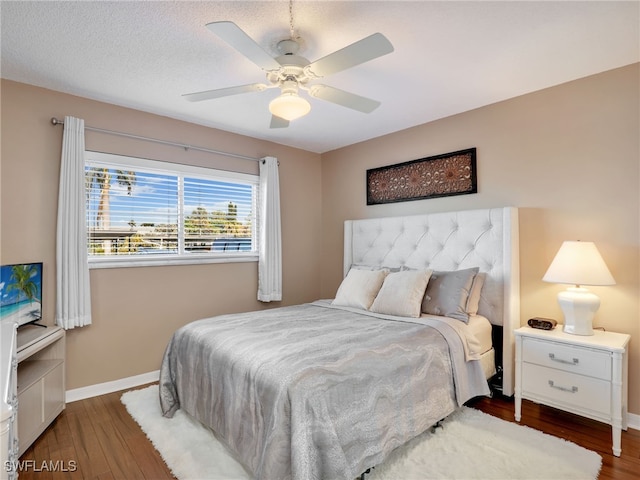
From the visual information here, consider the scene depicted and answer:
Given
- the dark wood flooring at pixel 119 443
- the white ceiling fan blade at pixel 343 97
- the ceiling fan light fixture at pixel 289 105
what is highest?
the white ceiling fan blade at pixel 343 97

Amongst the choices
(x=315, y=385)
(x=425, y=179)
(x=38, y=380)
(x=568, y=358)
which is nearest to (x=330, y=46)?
(x=425, y=179)

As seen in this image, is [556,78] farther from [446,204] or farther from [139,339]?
[139,339]

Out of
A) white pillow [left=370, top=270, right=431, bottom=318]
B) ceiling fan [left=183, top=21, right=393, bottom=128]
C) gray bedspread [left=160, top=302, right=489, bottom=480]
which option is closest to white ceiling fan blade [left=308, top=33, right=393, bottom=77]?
ceiling fan [left=183, top=21, right=393, bottom=128]

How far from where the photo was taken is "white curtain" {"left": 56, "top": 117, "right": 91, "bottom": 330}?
2.77 metres

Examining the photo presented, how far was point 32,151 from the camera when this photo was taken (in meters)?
2.71

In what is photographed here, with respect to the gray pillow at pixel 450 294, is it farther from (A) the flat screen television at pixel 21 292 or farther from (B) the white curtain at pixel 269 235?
(A) the flat screen television at pixel 21 292

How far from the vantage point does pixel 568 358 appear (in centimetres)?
232

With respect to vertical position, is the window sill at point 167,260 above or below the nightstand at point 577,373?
above

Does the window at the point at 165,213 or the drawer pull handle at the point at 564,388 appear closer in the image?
the drawer pull handle at the point at 564,388

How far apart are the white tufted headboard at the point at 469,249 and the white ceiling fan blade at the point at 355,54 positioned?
1848 mm

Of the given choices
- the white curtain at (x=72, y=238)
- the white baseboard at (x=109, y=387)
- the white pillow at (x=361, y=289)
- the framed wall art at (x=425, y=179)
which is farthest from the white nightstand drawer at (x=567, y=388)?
the white curtain at (x=72, y=238)

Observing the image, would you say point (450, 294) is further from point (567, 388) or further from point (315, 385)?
point (315, 385)

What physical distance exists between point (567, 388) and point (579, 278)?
738 mm

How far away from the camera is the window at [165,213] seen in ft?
10.1
